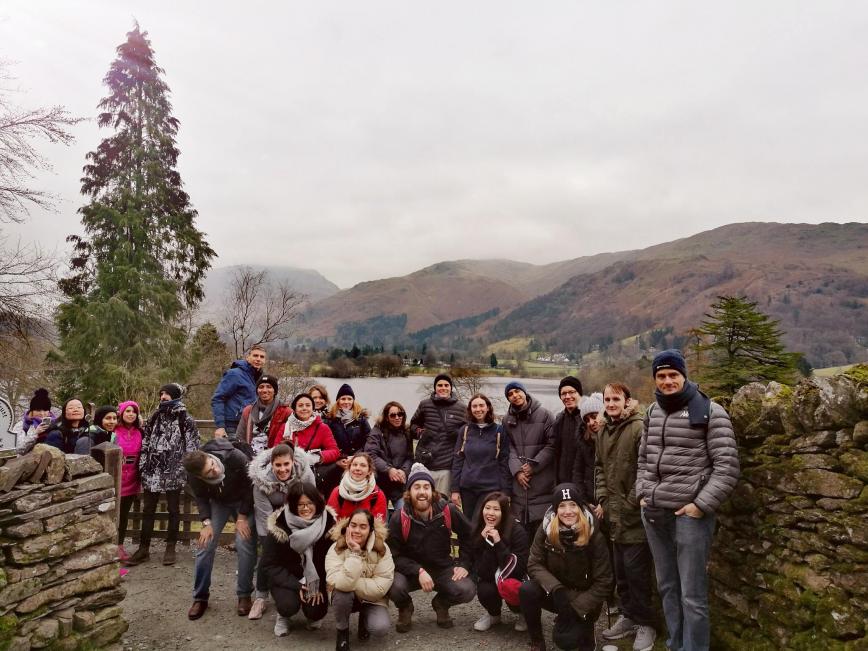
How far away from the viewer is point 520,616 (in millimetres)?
4797

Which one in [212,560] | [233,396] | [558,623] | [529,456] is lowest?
[558,623]

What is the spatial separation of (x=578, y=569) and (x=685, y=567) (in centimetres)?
86

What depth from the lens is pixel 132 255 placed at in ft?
55.7

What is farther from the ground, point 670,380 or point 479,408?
point 670,380

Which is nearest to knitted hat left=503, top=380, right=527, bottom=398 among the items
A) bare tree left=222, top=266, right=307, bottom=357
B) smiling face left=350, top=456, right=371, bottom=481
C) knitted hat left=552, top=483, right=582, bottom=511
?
knitted hat left=552, top=483, right=582, bottom=511

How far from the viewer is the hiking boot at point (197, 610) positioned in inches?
196

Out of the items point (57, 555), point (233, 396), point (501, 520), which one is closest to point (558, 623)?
point (501, 520)

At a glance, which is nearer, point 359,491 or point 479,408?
point 359,491

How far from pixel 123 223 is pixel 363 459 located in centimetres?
1559

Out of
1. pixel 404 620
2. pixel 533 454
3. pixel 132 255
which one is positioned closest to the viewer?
pixel 404 620

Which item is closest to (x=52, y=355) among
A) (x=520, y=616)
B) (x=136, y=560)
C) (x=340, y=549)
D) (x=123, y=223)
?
(x=123, y=223)

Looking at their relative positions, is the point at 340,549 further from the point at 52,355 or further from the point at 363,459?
the point at 52,355

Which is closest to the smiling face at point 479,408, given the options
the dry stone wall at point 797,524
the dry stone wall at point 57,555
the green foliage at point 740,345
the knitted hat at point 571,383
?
the knitted hat at point 571,383

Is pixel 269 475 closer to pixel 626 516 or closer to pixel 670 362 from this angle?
pixel 626 516
